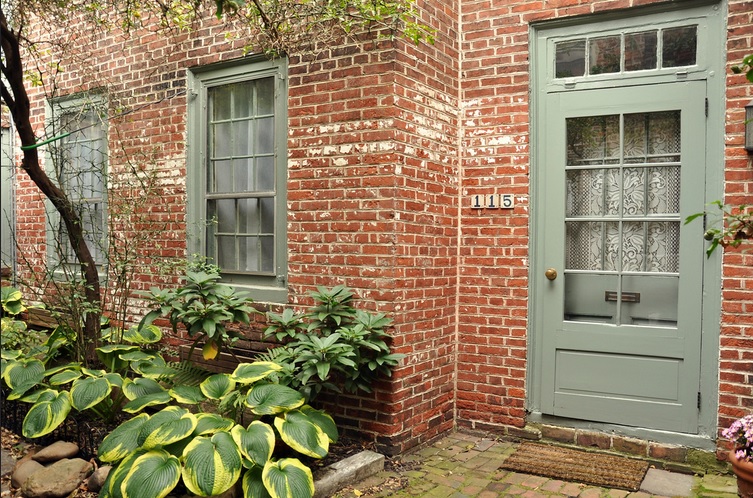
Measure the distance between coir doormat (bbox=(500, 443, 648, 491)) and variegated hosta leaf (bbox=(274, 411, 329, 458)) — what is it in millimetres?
1348

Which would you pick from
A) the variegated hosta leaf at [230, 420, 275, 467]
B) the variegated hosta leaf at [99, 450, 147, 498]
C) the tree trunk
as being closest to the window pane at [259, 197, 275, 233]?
the tree trunk

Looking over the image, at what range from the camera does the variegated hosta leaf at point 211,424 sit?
3.67m

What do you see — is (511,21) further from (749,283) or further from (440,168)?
(749,283)

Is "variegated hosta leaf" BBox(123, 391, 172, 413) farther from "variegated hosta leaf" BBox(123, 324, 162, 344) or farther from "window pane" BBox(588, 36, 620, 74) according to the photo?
"window pane" BBox(588, 36, 620, 74)

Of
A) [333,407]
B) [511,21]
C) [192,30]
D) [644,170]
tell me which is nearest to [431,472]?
[333,407]

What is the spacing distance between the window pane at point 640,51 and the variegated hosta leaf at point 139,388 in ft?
12.8

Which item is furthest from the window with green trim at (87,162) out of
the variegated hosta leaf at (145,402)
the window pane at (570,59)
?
the window pane at (570,59)

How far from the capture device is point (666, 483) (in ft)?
13.4

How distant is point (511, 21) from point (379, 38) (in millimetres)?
1098

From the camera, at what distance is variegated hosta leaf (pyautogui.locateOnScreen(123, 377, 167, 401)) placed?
438 centimetres

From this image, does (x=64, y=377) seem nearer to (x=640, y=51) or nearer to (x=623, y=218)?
(x=623, y=218)

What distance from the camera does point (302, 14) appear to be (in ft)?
15.5

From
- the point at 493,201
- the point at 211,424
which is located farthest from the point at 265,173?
the point at 211,424

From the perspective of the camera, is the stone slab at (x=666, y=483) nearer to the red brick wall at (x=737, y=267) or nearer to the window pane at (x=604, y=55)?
the red brick wall at (x=737, y=267)
